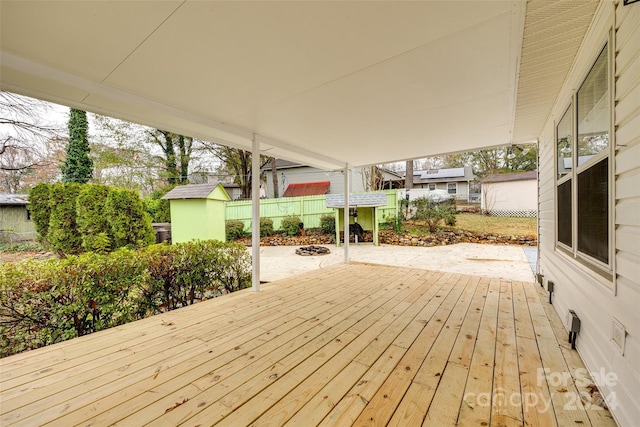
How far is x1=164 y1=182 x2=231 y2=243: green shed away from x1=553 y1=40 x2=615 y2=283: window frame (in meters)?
7.55

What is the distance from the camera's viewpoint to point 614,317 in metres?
1.40

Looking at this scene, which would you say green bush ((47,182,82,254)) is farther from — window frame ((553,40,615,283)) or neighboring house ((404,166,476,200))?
neighboring house ((404,166,476,200))

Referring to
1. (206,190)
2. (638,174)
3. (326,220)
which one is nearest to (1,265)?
(638,174)

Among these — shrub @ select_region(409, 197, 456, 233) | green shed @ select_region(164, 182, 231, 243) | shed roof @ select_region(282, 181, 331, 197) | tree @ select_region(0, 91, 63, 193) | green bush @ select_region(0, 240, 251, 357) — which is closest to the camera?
green bush @ select_region(0, 240, 251, 357)

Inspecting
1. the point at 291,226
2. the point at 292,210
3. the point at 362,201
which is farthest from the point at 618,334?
the point at 292,210

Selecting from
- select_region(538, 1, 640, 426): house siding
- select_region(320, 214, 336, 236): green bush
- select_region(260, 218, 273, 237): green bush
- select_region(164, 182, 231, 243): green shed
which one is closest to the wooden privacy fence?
select_region(320, 214, 336, 236): green bush

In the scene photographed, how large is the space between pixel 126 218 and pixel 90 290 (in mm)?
3312

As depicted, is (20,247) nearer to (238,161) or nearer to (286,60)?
(286,60)

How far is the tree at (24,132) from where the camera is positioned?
14.4 feet

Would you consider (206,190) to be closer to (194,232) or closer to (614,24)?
(194,232)

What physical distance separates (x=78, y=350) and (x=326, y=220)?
875 cm

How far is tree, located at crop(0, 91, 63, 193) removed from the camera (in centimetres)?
439

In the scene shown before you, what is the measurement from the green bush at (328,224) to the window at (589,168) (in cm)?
796

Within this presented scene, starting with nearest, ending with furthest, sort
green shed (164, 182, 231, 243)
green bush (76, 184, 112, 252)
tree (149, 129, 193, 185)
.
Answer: green bush (76, 184, 112, 252)
green shed (164, 182, 231, 243)
tree (149, 129, 193, 185)
